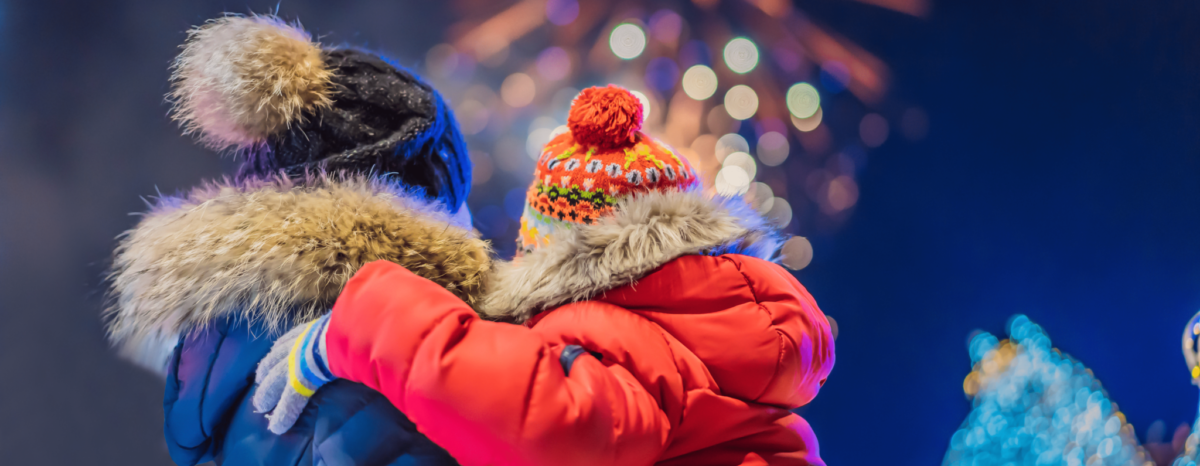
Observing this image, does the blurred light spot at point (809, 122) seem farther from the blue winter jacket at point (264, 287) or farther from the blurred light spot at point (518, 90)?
the blue winter jacket at point (264, 287)

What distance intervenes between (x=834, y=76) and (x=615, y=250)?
1.21m

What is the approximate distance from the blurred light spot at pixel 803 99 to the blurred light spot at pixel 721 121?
6.0 inches

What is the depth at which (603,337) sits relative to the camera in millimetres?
539

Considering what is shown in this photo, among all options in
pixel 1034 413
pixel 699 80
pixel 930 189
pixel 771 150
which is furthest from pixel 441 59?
pixel 1034 413

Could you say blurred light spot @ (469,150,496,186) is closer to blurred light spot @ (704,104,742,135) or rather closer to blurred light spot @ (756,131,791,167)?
blurred light spot @ (704,104,742,135)

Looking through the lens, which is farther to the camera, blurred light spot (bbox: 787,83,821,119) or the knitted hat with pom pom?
blurred light spot (bbox: 787,83,821,119)

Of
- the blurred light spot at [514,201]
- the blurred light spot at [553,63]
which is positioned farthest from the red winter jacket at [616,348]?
the blurred light spot at [553,63]

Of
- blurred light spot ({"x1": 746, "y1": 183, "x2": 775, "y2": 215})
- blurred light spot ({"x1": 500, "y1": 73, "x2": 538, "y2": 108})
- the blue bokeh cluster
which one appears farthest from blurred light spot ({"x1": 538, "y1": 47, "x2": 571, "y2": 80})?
the blue bokeh cluster

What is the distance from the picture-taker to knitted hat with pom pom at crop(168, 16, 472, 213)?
669 millimetres

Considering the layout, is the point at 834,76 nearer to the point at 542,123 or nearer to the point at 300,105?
the point at 542,123

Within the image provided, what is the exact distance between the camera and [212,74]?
0.68m

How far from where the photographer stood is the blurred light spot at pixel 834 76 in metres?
1.52

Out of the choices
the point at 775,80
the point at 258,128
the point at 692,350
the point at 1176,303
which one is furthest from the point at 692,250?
the point at 1176,303

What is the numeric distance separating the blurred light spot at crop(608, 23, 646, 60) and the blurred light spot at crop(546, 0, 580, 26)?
12 cm
